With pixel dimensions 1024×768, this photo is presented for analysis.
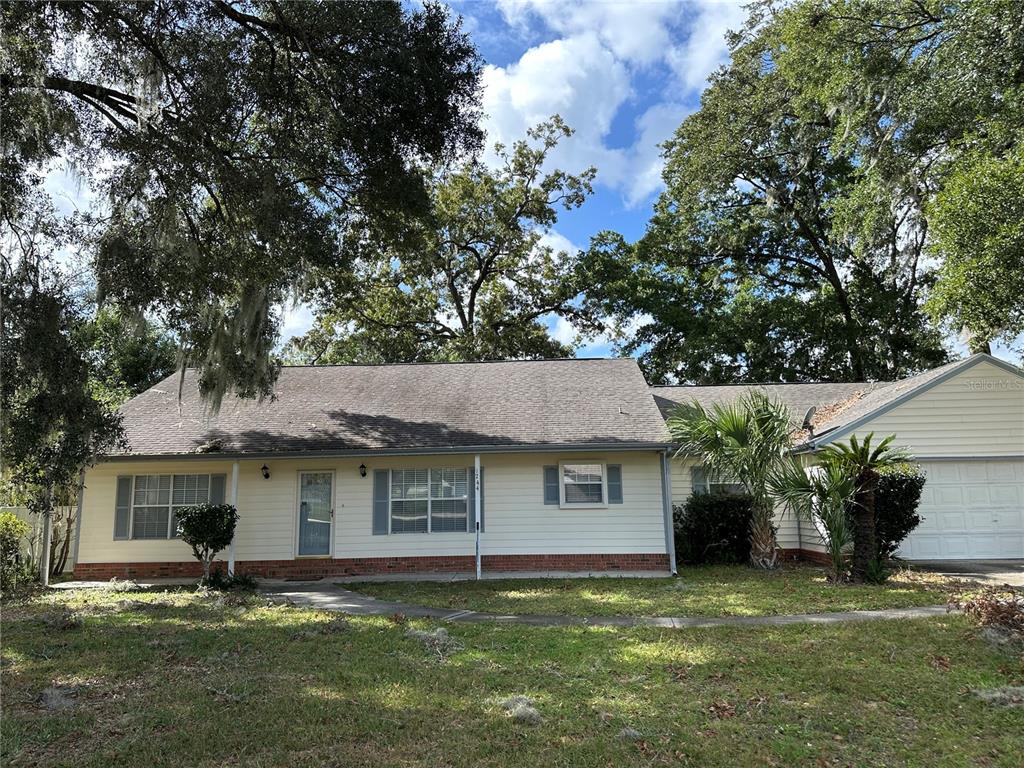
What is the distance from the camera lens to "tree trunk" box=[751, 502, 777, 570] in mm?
12492

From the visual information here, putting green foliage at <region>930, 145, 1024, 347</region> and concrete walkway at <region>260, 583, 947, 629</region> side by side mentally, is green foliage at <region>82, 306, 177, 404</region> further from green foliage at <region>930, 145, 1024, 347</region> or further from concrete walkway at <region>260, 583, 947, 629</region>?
green foliage at <region>930, 145, 1024, 347</region>

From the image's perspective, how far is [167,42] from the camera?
7.88 meters

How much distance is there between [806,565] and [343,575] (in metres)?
9.50

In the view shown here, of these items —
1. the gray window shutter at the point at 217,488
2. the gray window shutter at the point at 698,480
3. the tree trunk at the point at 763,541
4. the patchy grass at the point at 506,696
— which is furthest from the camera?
the gray window shutter at the point at 698,480

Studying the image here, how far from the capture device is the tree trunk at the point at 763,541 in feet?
41.0

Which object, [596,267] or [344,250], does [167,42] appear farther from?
[596,267]

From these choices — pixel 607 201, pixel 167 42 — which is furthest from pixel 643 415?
pixel 607 201

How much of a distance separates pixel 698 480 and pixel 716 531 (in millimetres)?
1513

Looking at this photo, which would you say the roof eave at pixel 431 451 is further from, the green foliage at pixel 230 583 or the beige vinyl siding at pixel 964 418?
the beige vinyl siding at pixel 964 418

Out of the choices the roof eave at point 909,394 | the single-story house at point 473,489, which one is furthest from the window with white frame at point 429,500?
the roof eave at point 909,394

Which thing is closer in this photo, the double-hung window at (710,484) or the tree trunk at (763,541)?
the tree trunk at (763,541)

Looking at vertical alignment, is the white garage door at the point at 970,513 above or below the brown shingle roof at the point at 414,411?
below

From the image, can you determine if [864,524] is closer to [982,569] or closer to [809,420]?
[982,569]

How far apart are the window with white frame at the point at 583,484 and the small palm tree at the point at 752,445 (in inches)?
69.8
